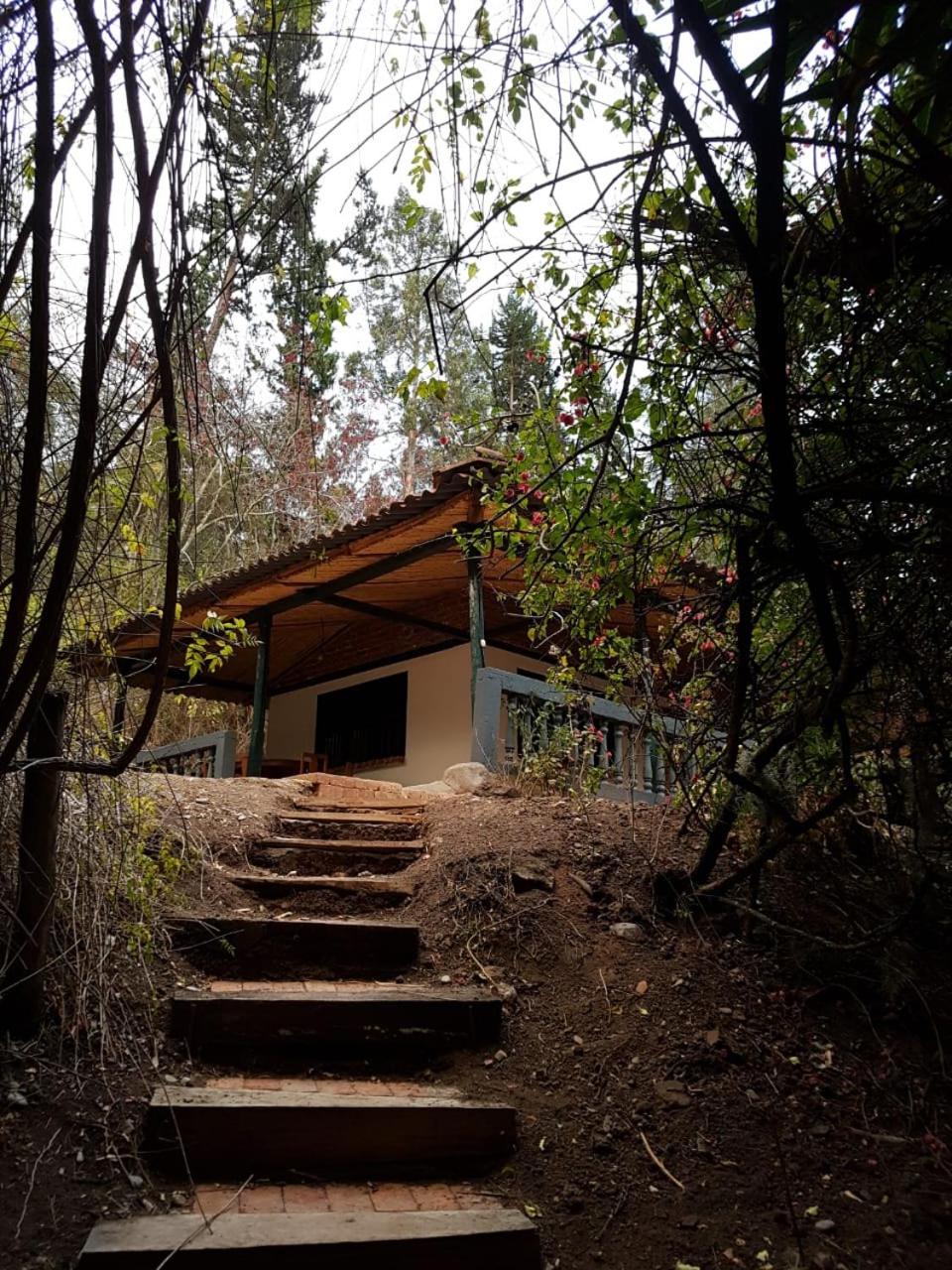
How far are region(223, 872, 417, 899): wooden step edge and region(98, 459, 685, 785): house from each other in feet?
6.75

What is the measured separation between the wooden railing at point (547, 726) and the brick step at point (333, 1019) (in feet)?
9.30

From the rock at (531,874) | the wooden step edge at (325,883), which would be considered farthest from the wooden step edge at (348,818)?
the rock at (531,874)

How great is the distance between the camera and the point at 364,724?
12.1 metres

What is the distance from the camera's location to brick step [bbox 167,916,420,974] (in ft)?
12.9

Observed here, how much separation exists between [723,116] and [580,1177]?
3.07 metres

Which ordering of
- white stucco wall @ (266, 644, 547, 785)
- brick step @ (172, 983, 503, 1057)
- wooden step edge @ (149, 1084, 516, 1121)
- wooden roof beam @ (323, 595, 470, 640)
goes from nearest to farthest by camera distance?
1. wooden step edge @ (149, 1084, 516, 1121)
2. brick step @ (172, 983, 503, 1057)
3. wooden roof beam @ (323, 595, 470, 640)
4. white stucco wall @ (266, 644, 547, 785)

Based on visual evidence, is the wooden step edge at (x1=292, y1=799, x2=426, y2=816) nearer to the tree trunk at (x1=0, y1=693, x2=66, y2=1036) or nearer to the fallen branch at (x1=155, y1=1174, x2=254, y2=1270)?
the tree trunk at (x1=0, y1=693, x2=66, y2=1036)

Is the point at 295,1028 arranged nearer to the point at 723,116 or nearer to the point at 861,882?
the point at 861,882

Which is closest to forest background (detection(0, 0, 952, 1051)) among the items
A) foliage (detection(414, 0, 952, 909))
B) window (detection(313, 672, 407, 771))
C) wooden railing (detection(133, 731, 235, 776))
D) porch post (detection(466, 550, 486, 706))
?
foliage (detection(414, 0, 952, 909))

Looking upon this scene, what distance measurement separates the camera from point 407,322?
20562 millimetres

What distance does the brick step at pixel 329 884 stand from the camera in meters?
4.70

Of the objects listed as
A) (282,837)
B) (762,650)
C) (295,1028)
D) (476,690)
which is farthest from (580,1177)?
(476,690)

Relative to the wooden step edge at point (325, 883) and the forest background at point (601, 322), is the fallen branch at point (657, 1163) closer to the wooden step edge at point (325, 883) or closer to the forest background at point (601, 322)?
the forest background at point (601, 322)

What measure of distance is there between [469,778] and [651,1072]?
11.0 feet
